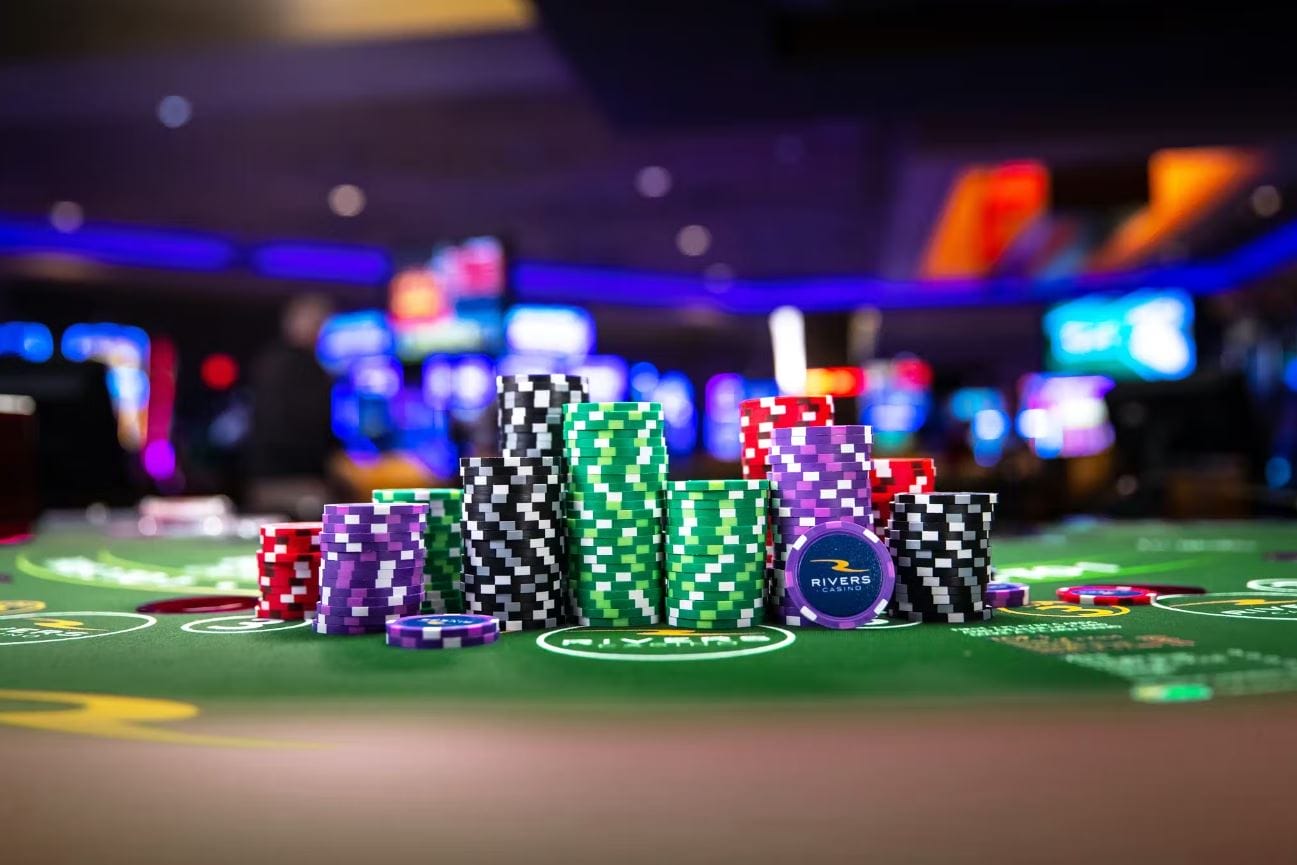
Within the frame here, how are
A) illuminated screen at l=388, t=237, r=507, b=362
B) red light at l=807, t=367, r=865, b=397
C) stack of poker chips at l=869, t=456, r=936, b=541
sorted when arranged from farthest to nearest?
1. illuminated screen at l=388, t=237, r=507, b=362
2. red light at l=807, t=367, r=865, b=397
3. stack of poker chips at l=869, t=456, r=936, b=541

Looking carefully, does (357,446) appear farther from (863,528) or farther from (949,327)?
(863,528)

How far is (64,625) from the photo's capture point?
5.53 feet

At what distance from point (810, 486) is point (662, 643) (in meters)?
0.37

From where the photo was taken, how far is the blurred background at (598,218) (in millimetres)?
5480

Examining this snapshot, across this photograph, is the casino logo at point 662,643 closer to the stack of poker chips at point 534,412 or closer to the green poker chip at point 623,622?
the green poker chip at point 623,622

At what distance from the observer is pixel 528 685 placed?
3.79 feet

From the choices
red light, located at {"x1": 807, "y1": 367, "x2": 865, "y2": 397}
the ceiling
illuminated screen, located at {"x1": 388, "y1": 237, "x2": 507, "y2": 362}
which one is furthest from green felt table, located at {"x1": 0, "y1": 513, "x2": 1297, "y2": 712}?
illuminated screen, located at {"x1": 388, "y1": 237, "x2": 507, "y2": 362}

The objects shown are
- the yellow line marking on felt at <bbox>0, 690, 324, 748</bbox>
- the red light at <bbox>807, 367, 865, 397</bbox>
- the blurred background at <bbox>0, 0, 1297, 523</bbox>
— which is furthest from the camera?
the red light at <bbox>807, 367, 865, 397</bbox>

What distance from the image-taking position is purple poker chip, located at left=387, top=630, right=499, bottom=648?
55.7 inches

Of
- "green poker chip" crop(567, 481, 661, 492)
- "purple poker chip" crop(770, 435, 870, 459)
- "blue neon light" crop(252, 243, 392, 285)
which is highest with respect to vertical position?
"blue neon light" crop(252, 243, 392, 285)

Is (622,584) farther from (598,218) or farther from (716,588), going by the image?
(598,218)

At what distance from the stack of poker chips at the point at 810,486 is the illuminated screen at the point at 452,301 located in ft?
20.0

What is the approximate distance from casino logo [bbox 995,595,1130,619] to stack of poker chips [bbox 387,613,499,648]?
2.70ft

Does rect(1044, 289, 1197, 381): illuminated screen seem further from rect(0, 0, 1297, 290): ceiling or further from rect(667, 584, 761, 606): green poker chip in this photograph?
rect(667, 584, 761, 606): green poker chip
